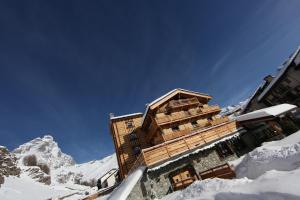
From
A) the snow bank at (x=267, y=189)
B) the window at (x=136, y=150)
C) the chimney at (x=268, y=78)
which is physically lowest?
the snow bank at (x=267, y=189)

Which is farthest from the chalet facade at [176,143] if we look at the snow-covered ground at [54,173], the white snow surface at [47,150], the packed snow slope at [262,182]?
the white snow surface at [47,150]

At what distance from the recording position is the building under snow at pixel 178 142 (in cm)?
1366

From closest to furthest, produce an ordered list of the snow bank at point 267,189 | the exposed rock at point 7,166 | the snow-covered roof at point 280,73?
1. the snow bank at point 267,189
2. the snow-covered roof at point 280,73
3. the exposed rock at point 7,166

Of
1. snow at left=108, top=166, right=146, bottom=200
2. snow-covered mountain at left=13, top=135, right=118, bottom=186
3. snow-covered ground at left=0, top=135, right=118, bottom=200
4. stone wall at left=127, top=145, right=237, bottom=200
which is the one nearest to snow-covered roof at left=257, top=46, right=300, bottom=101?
stone wall at left=127, top=145, right=237, bottom=200

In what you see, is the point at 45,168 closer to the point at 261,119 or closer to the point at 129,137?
the point at 129,137

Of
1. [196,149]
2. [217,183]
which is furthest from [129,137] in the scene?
[217,183]

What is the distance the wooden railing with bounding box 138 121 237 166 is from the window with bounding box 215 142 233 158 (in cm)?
73

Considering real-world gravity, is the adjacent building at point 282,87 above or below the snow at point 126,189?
above

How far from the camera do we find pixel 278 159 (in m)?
8.82

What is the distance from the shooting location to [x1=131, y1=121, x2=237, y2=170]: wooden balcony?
47.3ft

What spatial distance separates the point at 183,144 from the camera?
15812mm

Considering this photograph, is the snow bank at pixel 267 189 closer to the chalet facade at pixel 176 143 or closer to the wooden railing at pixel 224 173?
the wooden railing at pixel 224 173

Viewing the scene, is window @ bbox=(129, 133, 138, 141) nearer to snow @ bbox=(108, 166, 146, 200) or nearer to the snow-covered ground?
snow @ bbox=(108, 166, 146, 200)

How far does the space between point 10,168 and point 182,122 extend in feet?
172
